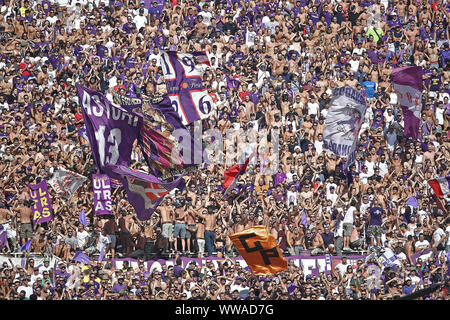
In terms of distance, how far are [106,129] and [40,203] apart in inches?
129

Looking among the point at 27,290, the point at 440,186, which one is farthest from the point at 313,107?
the point at 27,290

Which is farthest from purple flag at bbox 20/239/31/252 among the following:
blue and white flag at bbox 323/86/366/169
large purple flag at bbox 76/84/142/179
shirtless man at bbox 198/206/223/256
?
blue and white flag at bbox 323/86/366/169

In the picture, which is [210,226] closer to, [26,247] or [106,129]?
[106,129]

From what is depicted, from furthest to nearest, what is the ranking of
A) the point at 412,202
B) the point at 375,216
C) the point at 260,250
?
the point at 412,202 → the point at 375,216 → the point at 260,250

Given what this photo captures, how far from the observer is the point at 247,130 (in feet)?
103

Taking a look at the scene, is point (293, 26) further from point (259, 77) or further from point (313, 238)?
point (313, 238)

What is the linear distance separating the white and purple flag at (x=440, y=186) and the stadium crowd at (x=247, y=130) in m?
0.43

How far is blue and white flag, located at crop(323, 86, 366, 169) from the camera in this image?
96.7 feet

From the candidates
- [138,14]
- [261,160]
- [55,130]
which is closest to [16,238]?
[55,130]

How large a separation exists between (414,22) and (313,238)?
8.28 m

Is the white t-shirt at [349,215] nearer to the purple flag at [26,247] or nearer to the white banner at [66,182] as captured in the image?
the white banner at [66,182]

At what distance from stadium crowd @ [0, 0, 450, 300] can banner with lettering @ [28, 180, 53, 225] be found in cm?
19

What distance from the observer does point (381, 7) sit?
113ft

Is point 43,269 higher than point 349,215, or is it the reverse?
point 349,215
